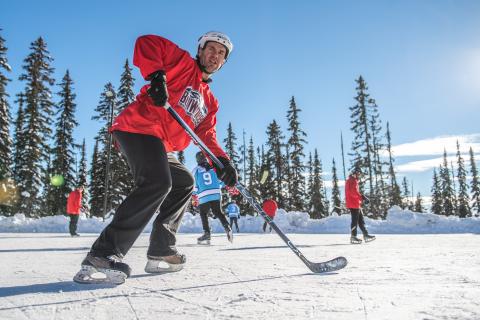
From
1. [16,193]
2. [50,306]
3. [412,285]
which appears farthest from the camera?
[16,193]

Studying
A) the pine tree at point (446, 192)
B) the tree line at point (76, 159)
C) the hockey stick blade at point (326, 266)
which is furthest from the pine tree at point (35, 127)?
the pine tree at point (446, 192)

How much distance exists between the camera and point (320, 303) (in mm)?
1840

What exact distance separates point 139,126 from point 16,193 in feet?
85.8

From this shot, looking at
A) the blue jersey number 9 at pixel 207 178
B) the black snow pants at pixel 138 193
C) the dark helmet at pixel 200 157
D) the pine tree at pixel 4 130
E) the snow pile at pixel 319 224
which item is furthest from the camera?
the pine tree at pixel 4 130

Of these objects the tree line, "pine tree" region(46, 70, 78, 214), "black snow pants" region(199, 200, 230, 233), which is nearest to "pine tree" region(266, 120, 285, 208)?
the tree line

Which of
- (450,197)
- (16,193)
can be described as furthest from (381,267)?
(450,197)

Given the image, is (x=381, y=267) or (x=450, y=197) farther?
(x=450, y=197)

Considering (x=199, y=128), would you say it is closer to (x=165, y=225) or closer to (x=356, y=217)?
(x=165, y=225)

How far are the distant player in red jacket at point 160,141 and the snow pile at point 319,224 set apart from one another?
1245cm

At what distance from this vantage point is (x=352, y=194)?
9586 millimetres

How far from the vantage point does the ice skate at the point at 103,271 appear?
237 cm

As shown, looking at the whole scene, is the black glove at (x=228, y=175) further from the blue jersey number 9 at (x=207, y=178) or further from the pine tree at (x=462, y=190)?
the pine tree at (x=462, y=190)

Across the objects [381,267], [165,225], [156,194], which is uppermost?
[156,194]

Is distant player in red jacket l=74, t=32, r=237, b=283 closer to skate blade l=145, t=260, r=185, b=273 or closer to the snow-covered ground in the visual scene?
skate blade l=145, t=260, r=185, b=273
